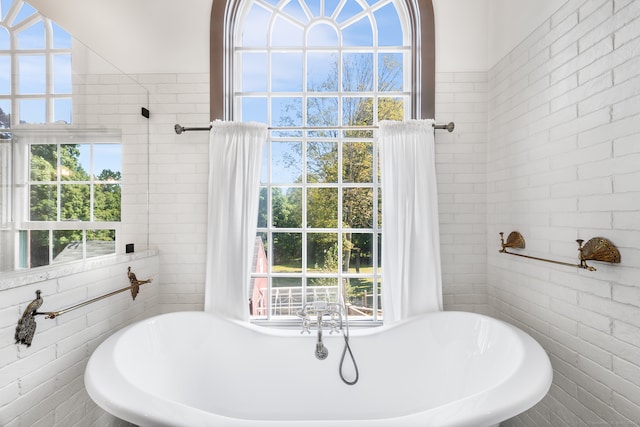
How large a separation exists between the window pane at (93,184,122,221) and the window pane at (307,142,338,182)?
49.1 inches

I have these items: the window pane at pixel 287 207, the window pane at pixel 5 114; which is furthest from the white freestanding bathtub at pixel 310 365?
the window pane at pixel 5 114

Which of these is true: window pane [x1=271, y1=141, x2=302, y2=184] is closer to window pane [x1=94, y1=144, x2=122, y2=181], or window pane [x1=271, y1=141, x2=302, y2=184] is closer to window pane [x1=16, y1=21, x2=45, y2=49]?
window pane [x1=94, y1=144, x2=122, y2=181]

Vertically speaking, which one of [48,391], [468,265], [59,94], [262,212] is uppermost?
[59,94]

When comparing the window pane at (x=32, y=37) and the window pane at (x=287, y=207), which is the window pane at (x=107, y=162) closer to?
the window pane at (x=32, y=37)

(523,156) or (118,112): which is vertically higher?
(118,112)

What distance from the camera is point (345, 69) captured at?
2.39 meters

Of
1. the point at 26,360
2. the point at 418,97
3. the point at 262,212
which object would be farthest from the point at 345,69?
the point at 26,360

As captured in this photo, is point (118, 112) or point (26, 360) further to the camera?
point (118, 112)

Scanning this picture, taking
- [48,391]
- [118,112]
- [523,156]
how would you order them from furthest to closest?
[118,112]
[523,156]
[48,391]

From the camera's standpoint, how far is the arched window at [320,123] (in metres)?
2.35

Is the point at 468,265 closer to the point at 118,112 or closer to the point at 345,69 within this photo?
the point at 345,69

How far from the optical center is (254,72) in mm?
2410

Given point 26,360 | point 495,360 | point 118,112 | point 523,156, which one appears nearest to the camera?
point 26,360

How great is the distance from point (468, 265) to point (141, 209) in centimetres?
228
